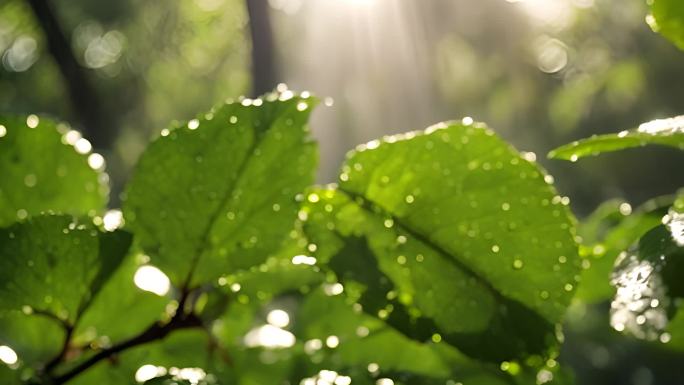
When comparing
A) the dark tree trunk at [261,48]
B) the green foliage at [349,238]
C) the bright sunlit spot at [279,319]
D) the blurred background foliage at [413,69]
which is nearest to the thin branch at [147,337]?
the green foliage at [349,238]

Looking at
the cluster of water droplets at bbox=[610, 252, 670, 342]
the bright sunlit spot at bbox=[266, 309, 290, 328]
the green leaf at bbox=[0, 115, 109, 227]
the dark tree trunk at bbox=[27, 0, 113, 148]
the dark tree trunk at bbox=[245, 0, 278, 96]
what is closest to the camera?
the cluster of water droplets at bbox=[610, 252, 670, 342]

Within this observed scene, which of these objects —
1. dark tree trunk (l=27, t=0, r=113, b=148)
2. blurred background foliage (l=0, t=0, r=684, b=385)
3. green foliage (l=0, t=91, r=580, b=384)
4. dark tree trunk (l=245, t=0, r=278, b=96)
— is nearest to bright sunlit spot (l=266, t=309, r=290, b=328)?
green foliage (l=0, t=91, r=580, b=384)

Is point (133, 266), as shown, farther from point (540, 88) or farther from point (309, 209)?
point (540, 88)

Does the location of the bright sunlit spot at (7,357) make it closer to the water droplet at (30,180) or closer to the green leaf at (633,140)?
the water droplet at (30,180)

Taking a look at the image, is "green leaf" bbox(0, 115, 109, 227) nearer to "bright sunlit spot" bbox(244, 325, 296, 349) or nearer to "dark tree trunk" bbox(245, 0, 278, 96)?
"bright sunlit spot" bbox(244, 325, 296, 349)

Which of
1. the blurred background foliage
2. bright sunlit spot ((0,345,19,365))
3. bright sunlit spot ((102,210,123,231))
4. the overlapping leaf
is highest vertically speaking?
the blurred background foliage

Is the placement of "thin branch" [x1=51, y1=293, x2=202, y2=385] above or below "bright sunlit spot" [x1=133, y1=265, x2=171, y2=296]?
below

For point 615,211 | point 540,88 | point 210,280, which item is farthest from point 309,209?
point 540,88
